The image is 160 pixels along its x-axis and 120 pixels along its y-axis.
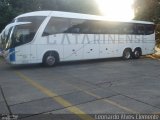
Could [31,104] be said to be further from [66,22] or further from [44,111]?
[66,22]

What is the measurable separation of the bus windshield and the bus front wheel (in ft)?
4.70

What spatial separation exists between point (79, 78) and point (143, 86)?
2931 millimetres

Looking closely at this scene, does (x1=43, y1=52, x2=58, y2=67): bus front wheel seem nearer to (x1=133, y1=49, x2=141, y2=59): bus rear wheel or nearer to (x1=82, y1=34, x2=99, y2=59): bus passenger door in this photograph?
(x1=82, y1=34, x2=99, y2=59): bus passenger door

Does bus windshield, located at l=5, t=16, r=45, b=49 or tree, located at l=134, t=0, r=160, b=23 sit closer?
bus windshield, located at l=5, t=16, r=45, b=49

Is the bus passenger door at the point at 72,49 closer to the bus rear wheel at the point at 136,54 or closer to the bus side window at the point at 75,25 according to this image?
the bus side window at the point at 75,25

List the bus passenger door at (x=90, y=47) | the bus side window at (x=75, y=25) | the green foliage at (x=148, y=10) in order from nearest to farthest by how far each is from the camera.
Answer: the bus side window at (x=75, y=25), the bus passenger door at (x=90, y=47), the green foliage at (x=148, y=10)

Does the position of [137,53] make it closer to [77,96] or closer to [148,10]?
[148,10]

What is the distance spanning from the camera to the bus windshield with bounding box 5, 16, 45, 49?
14.8 meters

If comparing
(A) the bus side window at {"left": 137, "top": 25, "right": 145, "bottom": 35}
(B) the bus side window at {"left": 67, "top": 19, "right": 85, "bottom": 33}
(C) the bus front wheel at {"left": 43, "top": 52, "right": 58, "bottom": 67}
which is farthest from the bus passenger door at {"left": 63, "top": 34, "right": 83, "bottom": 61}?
(A) the bus side window at {"left": 137, "top": 25, "right": 145, "bottom": 35}

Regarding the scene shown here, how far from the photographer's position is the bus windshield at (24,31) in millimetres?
14758

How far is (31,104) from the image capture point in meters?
7.36

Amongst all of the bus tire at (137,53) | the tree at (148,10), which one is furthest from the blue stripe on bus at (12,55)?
the tree at (148,10)

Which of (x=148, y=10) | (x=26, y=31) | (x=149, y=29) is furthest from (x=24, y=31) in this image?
(x=148, y=10)

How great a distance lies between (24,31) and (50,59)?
2220 mm
